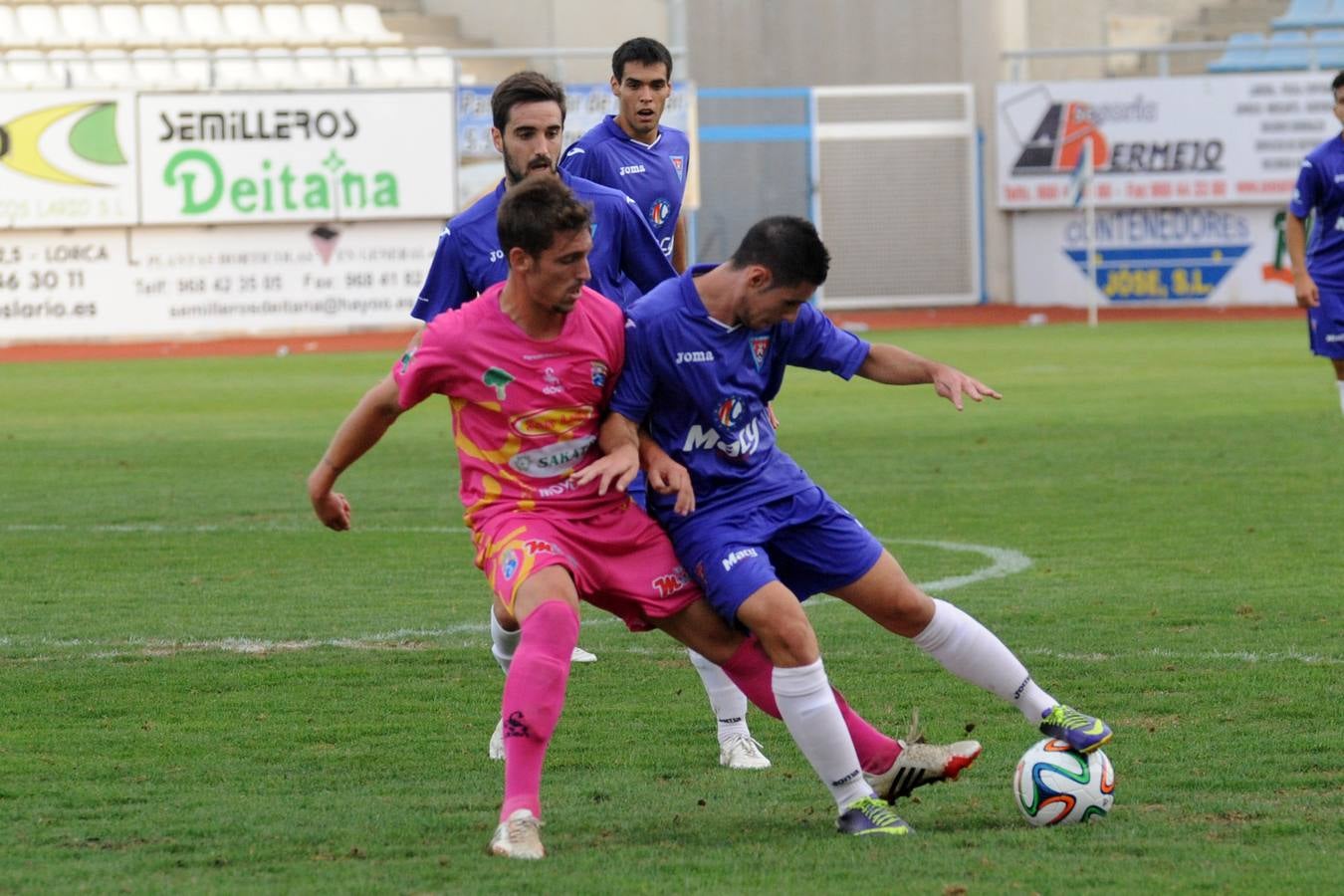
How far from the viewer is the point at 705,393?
16.4 feet

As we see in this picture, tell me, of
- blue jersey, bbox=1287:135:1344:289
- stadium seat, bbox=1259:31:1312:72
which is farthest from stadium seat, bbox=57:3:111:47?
blue jersey, bbox=1287:135:1344:289

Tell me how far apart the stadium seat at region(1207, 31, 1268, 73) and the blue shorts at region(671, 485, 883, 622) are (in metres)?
31.0

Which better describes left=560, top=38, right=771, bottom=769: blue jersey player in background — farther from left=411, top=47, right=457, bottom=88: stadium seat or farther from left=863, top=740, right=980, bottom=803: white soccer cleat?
left=411, top=47, right=457, bottom=88: stadium seat

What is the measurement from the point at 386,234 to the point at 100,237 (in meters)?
3.82

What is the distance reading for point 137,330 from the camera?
27.7 metres

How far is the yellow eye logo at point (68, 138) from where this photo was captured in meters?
27.0

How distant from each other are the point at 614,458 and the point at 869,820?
3.39 feet

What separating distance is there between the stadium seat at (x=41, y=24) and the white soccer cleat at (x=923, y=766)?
97.6 ft

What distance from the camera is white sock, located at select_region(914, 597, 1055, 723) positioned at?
5.14 meters

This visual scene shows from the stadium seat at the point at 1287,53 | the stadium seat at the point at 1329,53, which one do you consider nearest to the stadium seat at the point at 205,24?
the stadium seat at the point at 1287,53

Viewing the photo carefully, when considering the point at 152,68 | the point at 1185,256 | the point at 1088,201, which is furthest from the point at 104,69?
the point at 1185,256

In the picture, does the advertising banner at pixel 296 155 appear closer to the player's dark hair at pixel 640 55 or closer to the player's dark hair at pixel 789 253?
the player's dark hair at pixel 640 55

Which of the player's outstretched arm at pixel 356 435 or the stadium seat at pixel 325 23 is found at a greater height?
the stadium seat at pixel 325 23

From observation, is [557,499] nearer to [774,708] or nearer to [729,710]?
[774,708]
